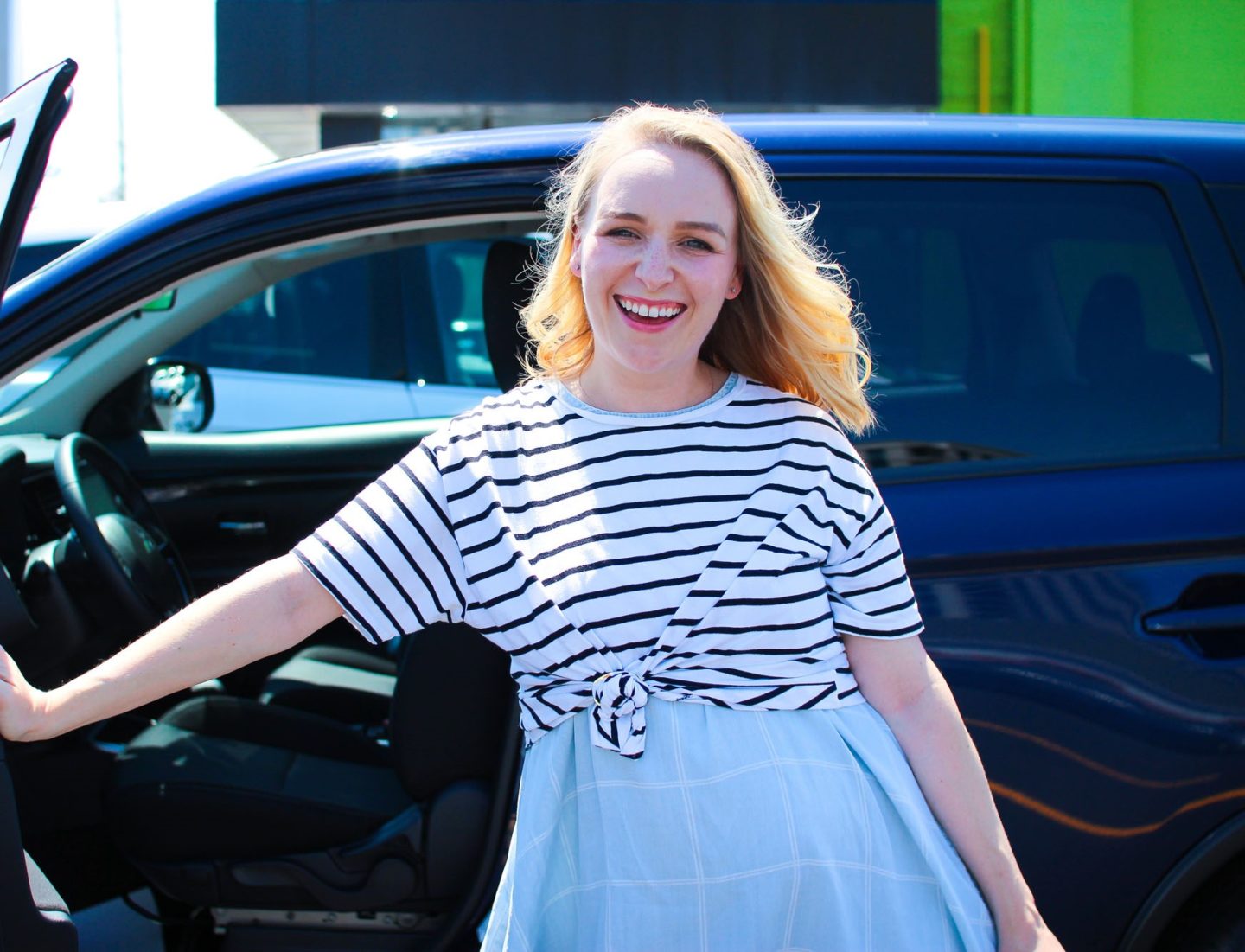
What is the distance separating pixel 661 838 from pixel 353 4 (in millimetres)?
10620

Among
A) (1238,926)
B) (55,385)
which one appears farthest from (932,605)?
(55,385)

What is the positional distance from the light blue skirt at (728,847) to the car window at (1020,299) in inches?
26.6

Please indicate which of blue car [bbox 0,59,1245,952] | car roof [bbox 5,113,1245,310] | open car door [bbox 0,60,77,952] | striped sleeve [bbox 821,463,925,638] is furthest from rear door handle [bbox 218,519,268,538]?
striped sleeve [bbox 821,463,925,638]

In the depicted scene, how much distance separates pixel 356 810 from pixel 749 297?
115 centimetres

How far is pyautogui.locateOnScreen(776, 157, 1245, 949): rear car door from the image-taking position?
5.73 feet

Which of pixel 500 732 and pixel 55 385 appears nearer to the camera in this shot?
pixel 500 732

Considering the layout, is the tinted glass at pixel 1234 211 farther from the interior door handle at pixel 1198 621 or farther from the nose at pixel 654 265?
the nose at pixel 654 265

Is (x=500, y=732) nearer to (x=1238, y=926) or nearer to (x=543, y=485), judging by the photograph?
(x=543, y=485)

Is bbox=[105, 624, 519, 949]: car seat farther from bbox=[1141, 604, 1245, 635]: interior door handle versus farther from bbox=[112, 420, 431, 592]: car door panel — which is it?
bbox=[112, 420, 431, 592]: car door panel

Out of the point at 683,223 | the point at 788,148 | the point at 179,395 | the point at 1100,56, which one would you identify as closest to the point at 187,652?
A: the point at 683,223

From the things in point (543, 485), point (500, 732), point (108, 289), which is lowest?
point (500, 732)

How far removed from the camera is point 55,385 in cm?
333

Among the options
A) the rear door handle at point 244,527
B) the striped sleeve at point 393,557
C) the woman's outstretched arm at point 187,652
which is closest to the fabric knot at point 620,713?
the striped sleeve at point 393,557

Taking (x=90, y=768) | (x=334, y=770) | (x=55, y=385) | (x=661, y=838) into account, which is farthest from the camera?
(x=55, y=385)
